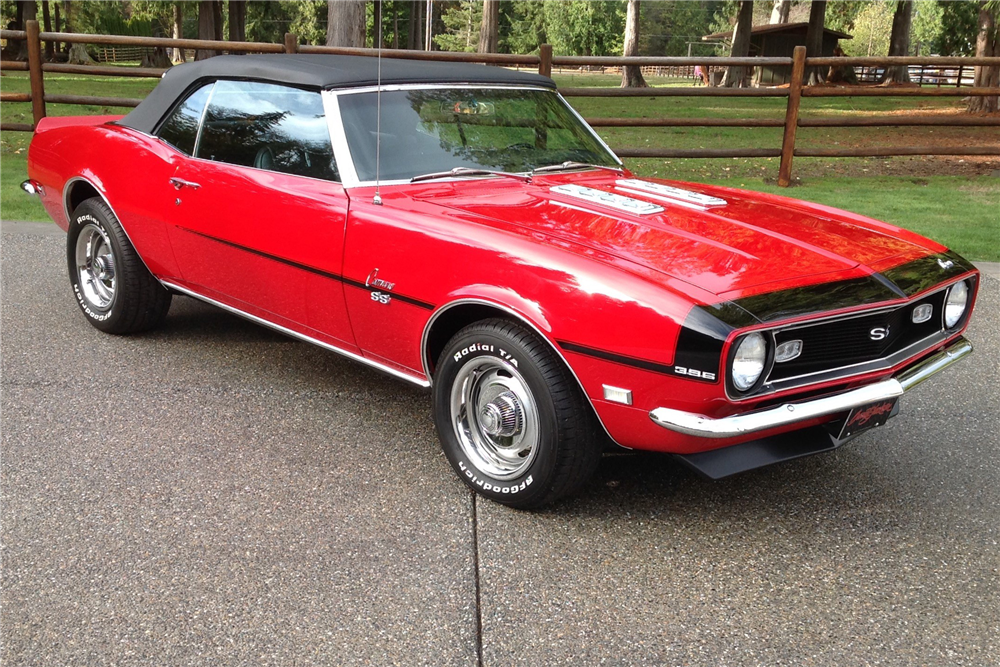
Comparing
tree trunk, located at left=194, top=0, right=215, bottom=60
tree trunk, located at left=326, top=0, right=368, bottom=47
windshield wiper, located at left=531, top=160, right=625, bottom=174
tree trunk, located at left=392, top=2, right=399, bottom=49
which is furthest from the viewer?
tree trunk, located at left=392, top=2, right=399, bottom=49

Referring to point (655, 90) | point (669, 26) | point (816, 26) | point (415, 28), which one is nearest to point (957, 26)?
point (816, 26)

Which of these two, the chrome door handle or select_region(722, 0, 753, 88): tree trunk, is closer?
the chrome door handle

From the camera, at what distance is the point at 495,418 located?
3387mm

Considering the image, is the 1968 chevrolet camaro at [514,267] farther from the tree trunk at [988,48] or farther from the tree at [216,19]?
the tree at [216,19]

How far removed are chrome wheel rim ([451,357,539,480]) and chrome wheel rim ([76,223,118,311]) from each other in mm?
2514

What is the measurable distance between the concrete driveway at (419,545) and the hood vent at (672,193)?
3.63 feet

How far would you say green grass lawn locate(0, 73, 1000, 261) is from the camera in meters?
9.00

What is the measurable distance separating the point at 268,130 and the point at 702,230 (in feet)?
6.56

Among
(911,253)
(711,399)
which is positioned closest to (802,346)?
(711,399)

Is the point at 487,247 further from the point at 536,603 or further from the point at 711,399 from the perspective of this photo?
the point at 536,603

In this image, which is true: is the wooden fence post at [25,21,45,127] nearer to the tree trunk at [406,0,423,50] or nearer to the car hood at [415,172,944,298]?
the car hood at [415,172,944,298]

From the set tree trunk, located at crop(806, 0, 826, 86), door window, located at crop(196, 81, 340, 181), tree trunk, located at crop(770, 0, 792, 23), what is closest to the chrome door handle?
door window, located at crop(196, 81, 340, 181)

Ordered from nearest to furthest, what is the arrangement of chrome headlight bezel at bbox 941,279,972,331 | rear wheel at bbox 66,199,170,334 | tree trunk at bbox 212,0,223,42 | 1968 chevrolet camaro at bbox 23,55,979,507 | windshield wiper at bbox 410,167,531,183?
1968 chevrolet camaro at bbox 23,55,979,507 < chrome headlight bezel at bbox 941,279,972,331 < windshield wiper at bbox 410,167,531,183 < rear wheel at bbox 66,199,170,334 < tree trunk at bbox 212,0,223,42

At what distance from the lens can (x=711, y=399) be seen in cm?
287
